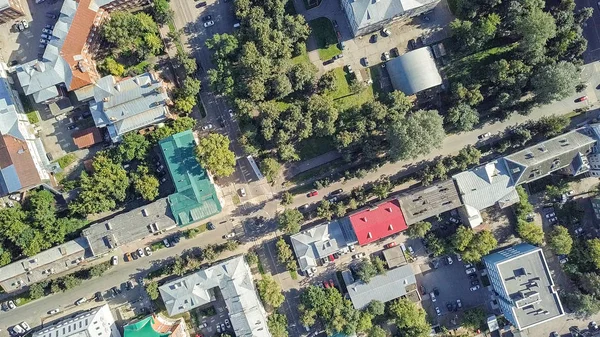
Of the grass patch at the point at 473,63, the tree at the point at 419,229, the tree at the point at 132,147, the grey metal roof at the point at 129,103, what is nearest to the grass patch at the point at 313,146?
the tree at the point at 419,229

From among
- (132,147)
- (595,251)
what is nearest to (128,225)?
(132,147)

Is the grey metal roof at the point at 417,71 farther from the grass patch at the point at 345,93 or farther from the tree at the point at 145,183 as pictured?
the tree at the point at 145,183

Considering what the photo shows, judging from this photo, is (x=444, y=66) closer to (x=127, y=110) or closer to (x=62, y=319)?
(x=127, y=110)

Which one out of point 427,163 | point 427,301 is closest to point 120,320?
point 427,301

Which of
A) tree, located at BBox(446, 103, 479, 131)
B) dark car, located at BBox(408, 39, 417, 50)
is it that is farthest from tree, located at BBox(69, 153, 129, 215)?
tree, located at BBox(446, 103, 479, 131)

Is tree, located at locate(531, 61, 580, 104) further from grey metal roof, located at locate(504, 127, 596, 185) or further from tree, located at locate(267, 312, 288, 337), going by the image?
tree, located at locate(267, 312, 288, 337)
